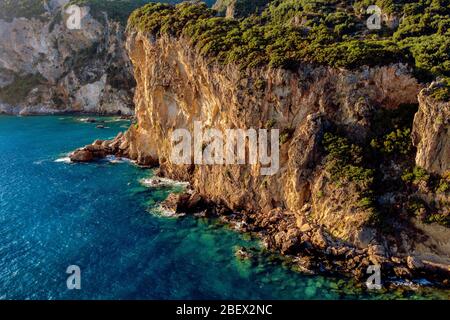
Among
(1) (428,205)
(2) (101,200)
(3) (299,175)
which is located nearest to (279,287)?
(3) (299,175)

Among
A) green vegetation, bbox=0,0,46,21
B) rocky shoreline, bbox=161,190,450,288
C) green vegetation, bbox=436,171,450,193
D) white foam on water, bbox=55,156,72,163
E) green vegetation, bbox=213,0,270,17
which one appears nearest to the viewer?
rocky shoreline, bbox=161,190,450,288

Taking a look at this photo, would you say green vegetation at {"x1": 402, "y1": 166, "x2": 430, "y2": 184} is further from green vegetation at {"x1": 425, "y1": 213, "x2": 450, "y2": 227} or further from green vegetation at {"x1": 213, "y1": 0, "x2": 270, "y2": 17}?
green vegetation at {"x1": 213, "y1": 0, "x2": 270, "y2": 17}

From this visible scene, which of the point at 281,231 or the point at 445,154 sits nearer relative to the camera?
the point at 445,154

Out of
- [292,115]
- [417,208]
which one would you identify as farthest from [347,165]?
[292,115]

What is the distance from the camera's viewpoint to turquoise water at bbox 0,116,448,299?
3344 cm

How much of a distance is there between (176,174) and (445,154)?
36459 mm

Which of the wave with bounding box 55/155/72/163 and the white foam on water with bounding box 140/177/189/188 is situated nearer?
the white foam on water with bounding box 140/177/189/188

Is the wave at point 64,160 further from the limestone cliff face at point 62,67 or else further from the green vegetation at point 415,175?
the green vegetation at point 415,175

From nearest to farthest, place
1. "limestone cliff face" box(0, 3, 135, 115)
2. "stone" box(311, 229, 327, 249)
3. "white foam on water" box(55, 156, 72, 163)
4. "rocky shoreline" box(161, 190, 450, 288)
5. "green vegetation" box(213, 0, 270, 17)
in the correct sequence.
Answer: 1. "rocky shoreline" box(161, 190, 450, 288)
2. "stone" box(311, 229, 327, 249)
3. "white foam on water" box(55, 156, 72, 163)
4. "green vegetation" box(213, 0, 270, 17)
5. "limestone cliff face" box(0, 3, 135, 115)

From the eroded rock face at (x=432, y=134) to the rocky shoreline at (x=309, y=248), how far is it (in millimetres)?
8828

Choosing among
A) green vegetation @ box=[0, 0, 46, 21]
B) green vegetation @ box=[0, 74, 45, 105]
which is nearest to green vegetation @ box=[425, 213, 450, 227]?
green vegetation @ box=[0, 74, 45, 105]

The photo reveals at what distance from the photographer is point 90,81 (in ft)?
433

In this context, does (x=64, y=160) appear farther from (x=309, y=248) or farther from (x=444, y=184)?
(x=444, y=184)

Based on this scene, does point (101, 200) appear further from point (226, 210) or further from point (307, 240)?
point (307, 240)
